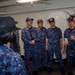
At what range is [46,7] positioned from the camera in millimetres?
5852

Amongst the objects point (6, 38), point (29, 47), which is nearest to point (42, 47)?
point (29, 47)

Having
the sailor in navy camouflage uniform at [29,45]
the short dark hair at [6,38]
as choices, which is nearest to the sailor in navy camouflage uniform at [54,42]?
the sailor in navy camouflage uniform at [29,45]

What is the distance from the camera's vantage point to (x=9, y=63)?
120 cm

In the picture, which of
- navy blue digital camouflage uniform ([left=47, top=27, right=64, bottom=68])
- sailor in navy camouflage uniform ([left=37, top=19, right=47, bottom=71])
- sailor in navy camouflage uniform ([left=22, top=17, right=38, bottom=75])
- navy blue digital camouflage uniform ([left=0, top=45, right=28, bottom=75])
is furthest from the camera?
sailor in navy camouflage uniform ([left=37, top=19, right=47, bottom=71])

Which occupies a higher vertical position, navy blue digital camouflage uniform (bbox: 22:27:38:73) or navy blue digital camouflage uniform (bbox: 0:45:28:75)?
navy blue digital camouflage uniform (bbox: 0:45:28:75)

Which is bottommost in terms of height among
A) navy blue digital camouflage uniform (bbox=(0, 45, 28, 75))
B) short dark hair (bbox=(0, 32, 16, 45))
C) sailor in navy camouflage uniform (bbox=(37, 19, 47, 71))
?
sailor in navy camouflage uniform (bbox=(37, 19, 47, 71))

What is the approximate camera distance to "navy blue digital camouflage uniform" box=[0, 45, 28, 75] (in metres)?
1.19

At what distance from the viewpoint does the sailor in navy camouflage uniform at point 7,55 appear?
1.19 meters

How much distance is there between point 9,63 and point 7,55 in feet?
0.19

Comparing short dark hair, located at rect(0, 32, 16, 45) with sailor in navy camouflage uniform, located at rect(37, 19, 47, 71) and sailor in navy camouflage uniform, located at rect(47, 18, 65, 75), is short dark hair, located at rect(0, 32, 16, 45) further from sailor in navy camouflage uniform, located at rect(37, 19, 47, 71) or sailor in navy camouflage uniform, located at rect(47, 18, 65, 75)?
sailor in navy camouflage uniform, located at rect(37, 19, 47, 71)

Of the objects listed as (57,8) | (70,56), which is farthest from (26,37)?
(57,8)

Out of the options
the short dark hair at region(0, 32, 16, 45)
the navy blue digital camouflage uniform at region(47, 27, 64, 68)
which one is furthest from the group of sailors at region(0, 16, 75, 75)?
the short dark hair at region(0, 32, 16, 45)

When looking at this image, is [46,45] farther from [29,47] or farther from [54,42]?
[29,47]

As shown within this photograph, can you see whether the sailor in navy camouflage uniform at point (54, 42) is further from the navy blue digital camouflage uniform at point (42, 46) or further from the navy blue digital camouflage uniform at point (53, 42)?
the navy blue digital camouflage uniform at point (42, 46)
